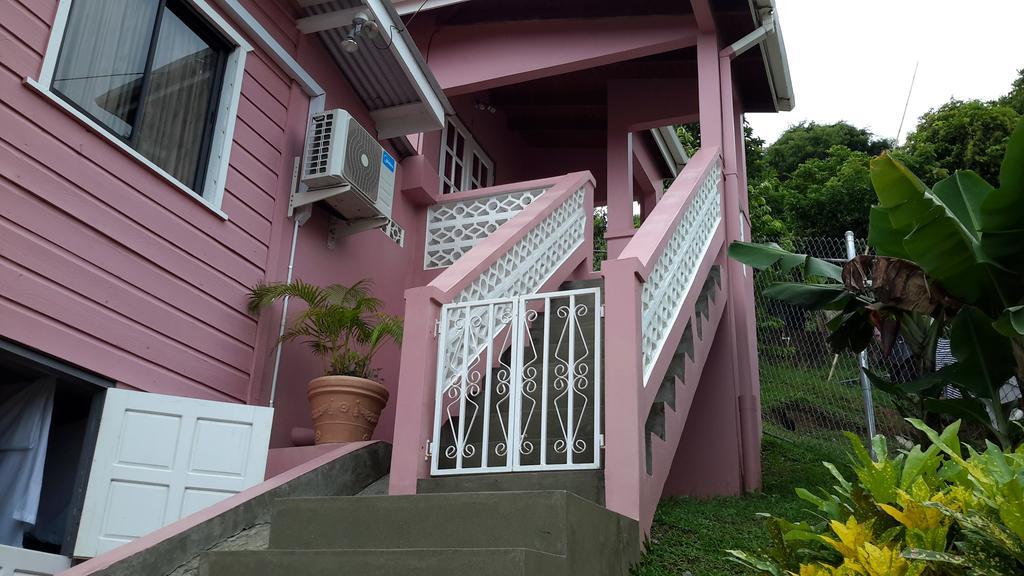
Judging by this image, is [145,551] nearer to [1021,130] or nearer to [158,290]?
[158,290]

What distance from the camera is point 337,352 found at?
21.7ft

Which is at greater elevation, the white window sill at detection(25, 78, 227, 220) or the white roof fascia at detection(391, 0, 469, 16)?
the white roof fascia at detection(391, 0, 469, 16)

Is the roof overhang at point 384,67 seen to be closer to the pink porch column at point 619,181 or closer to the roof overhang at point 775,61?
the roof overhang at point 775,61

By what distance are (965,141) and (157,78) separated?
1988 centimetres

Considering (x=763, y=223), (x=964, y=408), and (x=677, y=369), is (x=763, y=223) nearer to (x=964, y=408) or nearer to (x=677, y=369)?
(x=677, y=369)

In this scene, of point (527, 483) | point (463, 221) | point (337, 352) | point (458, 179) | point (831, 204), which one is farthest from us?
point (831, 204)

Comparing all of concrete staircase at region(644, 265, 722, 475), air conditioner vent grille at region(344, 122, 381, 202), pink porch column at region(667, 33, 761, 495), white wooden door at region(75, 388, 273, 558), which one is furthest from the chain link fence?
white wooden door at region(75, 388, 273, 558)

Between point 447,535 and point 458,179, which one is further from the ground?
point 458,179

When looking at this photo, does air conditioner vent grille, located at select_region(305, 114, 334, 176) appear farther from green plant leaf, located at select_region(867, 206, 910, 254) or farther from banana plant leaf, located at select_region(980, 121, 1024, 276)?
banana plant leaf, located at select_region(980, 121, 1024, 276)

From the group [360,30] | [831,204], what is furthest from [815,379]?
[831,204]

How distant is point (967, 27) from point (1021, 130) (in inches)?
1756

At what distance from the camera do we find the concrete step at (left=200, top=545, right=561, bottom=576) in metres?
3.38

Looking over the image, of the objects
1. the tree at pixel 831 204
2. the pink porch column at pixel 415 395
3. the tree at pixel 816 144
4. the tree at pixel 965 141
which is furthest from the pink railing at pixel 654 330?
the tree at pixel 816 144

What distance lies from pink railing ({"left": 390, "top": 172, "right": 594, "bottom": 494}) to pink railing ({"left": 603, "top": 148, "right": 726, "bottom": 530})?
112 cm
